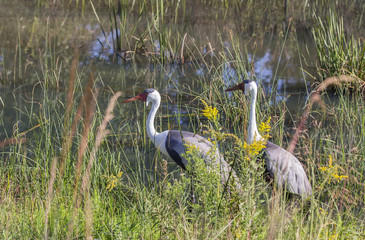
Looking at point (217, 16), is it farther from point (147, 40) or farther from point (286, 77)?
point (286, 77)

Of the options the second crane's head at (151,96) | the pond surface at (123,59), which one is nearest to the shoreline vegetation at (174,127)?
the pond surface at (123,59)

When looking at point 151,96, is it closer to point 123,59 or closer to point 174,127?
point 174,127

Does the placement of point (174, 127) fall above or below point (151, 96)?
below

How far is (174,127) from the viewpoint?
14.6 feet

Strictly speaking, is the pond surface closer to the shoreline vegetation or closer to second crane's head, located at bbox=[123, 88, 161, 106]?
the shoreline vegetation

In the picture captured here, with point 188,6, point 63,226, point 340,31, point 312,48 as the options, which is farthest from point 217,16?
point 63,226

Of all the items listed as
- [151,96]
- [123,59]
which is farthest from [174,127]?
[123,59]

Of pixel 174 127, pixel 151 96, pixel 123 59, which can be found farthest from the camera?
pixel 123 59

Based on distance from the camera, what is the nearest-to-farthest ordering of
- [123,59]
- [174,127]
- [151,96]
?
[151,96]
[174,127]
[123,59]

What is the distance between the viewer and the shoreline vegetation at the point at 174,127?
5.80 feet

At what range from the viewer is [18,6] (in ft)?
36.0

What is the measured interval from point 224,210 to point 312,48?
22.1 ft

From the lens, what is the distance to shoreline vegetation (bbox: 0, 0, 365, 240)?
5.80 ft

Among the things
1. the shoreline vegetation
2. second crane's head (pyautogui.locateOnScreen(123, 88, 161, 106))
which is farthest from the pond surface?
second crane's head (pyautogui.locateOnScreen(123, 88, 161, 106))
